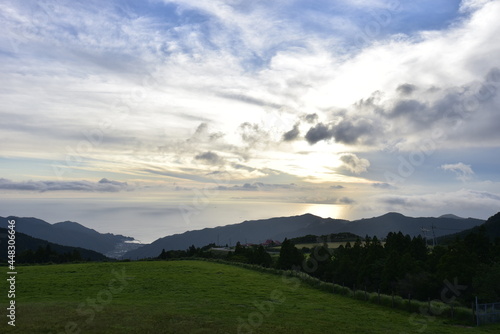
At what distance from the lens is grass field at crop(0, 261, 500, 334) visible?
1287 inches

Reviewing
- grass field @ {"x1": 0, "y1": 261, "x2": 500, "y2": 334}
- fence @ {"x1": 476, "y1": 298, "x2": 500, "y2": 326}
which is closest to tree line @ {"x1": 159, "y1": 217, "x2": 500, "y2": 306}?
fence @ {"x1": 476, "y1": 298, "x2": 500, "y2": 326}

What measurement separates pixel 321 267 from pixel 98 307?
6221 cm

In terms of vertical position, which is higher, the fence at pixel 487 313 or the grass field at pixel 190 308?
the fence at pixel 487 313

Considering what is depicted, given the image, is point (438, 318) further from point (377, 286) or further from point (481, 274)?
point (377, 286)

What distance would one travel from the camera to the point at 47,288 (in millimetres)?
59562

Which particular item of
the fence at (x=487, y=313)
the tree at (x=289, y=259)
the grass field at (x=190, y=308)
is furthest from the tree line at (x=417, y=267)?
the grass field at (x=190, y=308)

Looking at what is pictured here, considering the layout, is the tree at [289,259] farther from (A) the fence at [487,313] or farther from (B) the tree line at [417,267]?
(A) the fence at [487,313]

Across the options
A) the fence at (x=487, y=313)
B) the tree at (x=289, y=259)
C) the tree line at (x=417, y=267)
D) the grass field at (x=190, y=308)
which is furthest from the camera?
the tree at (x=289, y=259)

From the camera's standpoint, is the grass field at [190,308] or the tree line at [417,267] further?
the tree line at [417,267]

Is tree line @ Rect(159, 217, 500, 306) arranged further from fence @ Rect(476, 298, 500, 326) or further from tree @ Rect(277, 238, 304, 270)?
fence @ Rect(476, 298, 500, 326)

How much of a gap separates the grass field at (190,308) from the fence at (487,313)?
5.08ft

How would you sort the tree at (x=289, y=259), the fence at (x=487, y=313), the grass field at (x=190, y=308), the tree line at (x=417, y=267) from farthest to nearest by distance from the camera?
the tree at (x=289, y=259) → the tree line at (x=417, y=267) → the fence at (x=487, y=313) → the grass field at (x=190, y=308)

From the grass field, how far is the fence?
5.08 feet

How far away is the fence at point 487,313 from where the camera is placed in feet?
132
